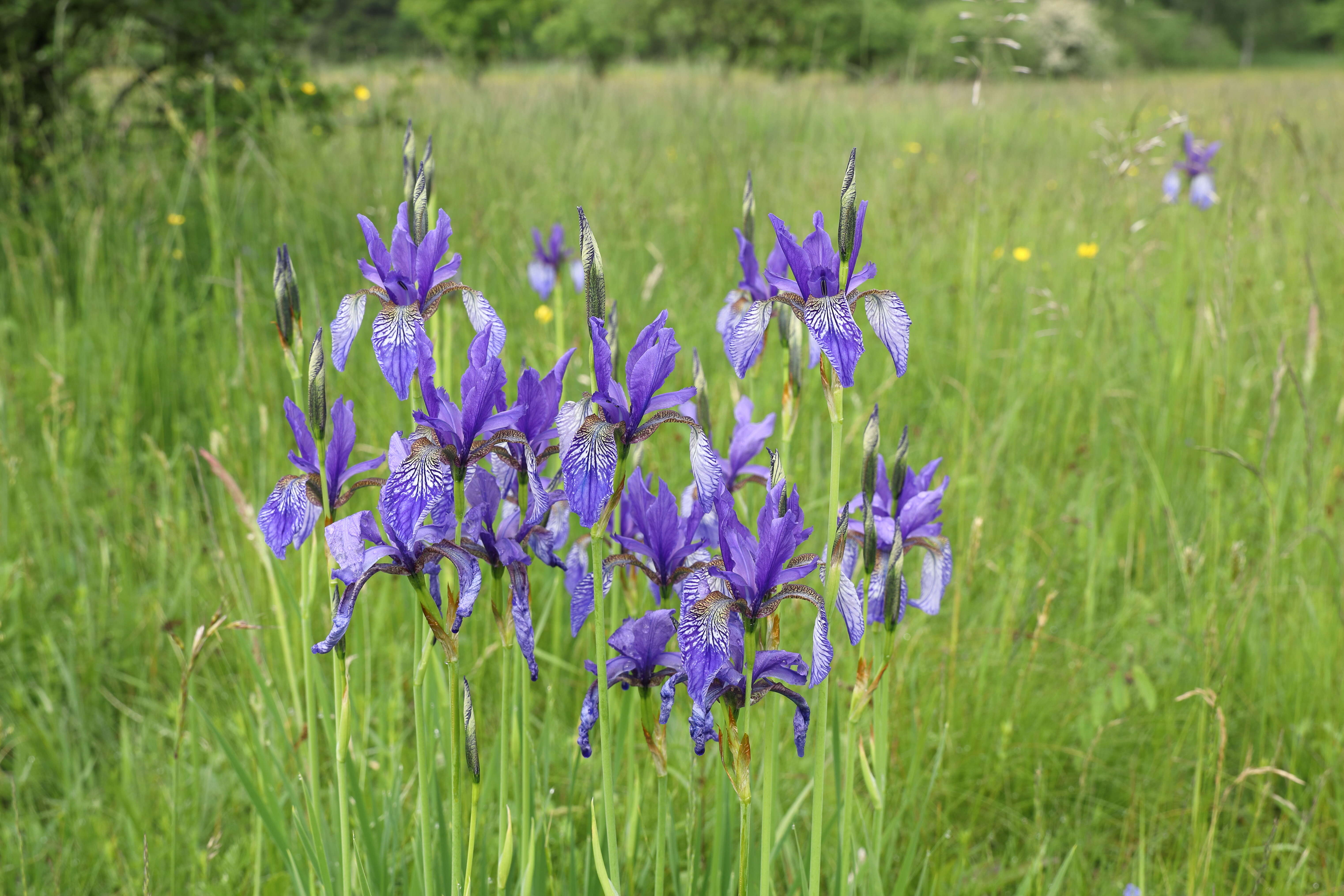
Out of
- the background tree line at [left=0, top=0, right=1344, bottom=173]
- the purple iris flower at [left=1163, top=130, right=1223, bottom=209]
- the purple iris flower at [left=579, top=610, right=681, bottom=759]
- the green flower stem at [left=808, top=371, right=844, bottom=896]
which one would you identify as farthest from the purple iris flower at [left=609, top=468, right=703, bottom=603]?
the purple iris flower at [left=1163, top=130, right=1223, bottom=209]

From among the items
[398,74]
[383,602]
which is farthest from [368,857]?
[398,74]

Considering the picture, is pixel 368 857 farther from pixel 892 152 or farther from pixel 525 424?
pixel 892 152

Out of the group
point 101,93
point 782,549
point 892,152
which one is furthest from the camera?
point 892,152

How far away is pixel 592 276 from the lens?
881mm

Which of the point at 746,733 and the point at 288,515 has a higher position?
the point at 288,515

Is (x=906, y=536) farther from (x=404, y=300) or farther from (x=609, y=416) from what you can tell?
(x=404, y=300)

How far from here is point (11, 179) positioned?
162 inches

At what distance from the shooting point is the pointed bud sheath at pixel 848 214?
872mm

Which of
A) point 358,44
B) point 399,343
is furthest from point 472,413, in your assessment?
point 358,44

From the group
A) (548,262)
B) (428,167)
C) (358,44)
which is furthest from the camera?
(358,44)

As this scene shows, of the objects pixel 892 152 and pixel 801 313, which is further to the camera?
pixel 892 152

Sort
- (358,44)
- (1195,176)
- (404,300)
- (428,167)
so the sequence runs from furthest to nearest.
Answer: (358,44) < (1195,176) < (428,167) < (404,300)

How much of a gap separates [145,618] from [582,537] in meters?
1.77

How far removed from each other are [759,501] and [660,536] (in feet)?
2.29
